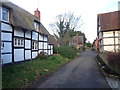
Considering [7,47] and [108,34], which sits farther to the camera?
[108,34]

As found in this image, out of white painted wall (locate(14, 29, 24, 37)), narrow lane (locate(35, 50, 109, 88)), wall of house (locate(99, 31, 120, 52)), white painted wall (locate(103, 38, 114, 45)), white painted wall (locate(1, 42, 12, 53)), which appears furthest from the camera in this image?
white painted wall (locate(103, 38, 114, 45))

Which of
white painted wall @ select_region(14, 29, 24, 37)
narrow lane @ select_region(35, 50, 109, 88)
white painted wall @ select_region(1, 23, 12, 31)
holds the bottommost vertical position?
narrow lane @ select_region(35, 50, 109, 88)

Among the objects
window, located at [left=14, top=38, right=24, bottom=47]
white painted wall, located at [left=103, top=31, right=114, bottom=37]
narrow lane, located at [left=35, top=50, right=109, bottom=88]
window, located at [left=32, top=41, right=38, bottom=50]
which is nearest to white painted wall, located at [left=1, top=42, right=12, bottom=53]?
window, located at [left=14, top=38, right=24, bottom=47]

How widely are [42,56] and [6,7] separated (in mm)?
8982

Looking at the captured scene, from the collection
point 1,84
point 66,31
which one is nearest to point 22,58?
point 1,84

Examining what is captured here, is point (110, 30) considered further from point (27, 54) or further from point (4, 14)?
point (4, 14)

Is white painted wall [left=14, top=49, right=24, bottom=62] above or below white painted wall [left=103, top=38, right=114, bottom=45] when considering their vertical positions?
below

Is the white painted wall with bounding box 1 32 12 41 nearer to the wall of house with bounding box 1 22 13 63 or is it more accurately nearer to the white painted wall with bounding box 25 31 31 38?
the wall of house with bounding box 1 22 13 63

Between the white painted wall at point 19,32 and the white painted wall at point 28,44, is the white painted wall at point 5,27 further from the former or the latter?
the white painted wall at point 28,44

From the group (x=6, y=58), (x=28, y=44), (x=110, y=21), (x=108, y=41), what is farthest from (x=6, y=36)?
(x=110, y=21)

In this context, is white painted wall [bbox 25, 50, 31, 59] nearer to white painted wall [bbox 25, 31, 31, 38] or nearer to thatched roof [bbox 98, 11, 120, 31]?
white painted wall [bbox 25, 31, 31, 38]

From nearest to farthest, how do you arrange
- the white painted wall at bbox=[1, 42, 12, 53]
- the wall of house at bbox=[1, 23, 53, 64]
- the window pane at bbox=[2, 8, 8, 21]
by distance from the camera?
the white painted wall at bbox=[1, 42, 12, 53] → the wall of house at bbox=[1, 23, 53, 64] → the window pane at bbox=[2, 8, 8, 21]

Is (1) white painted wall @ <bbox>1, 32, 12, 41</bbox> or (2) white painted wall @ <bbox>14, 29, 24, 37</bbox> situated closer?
(1) white painted wall @ <bbox>1, 32, 12, 41</bbox>

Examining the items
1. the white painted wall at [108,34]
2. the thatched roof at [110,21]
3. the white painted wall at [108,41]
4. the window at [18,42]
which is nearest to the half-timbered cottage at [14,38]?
the window at [18,42]
